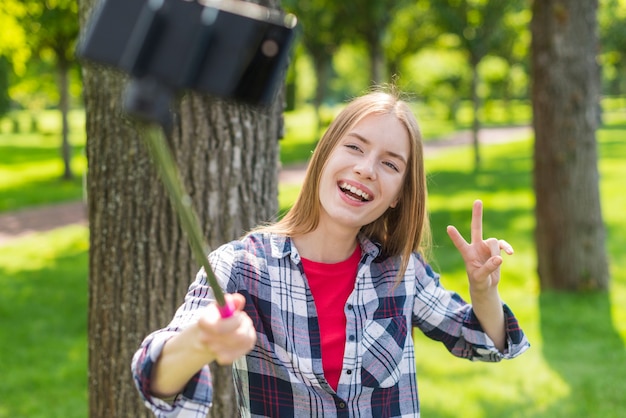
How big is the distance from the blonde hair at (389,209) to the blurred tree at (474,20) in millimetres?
13800

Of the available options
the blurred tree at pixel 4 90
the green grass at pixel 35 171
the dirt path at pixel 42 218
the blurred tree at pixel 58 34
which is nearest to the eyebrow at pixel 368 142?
the green grass at pixel 35 171

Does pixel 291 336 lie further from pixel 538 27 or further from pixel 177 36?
pixel 538 27

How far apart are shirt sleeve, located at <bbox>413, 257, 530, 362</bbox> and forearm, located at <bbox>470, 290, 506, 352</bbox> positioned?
0.02 meters

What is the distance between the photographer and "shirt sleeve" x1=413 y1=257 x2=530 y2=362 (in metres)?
2.12

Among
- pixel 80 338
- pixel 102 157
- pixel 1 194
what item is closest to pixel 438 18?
pixel 1 194

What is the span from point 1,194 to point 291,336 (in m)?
13.6

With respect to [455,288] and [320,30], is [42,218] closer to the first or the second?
[455,288]

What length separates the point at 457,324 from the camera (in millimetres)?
2148

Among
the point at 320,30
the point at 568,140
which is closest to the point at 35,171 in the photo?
the point at 320,30

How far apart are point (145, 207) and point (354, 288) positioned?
110cm

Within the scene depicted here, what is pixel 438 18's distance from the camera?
620 inches

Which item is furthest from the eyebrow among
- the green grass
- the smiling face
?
the green grass

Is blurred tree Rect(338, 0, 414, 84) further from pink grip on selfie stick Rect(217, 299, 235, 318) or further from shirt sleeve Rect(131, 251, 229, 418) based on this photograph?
pink grip on selfie stick Rect(217, 299, 235, 318)

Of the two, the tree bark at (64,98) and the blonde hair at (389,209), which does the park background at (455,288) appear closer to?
the blonde hair at (389,209)
